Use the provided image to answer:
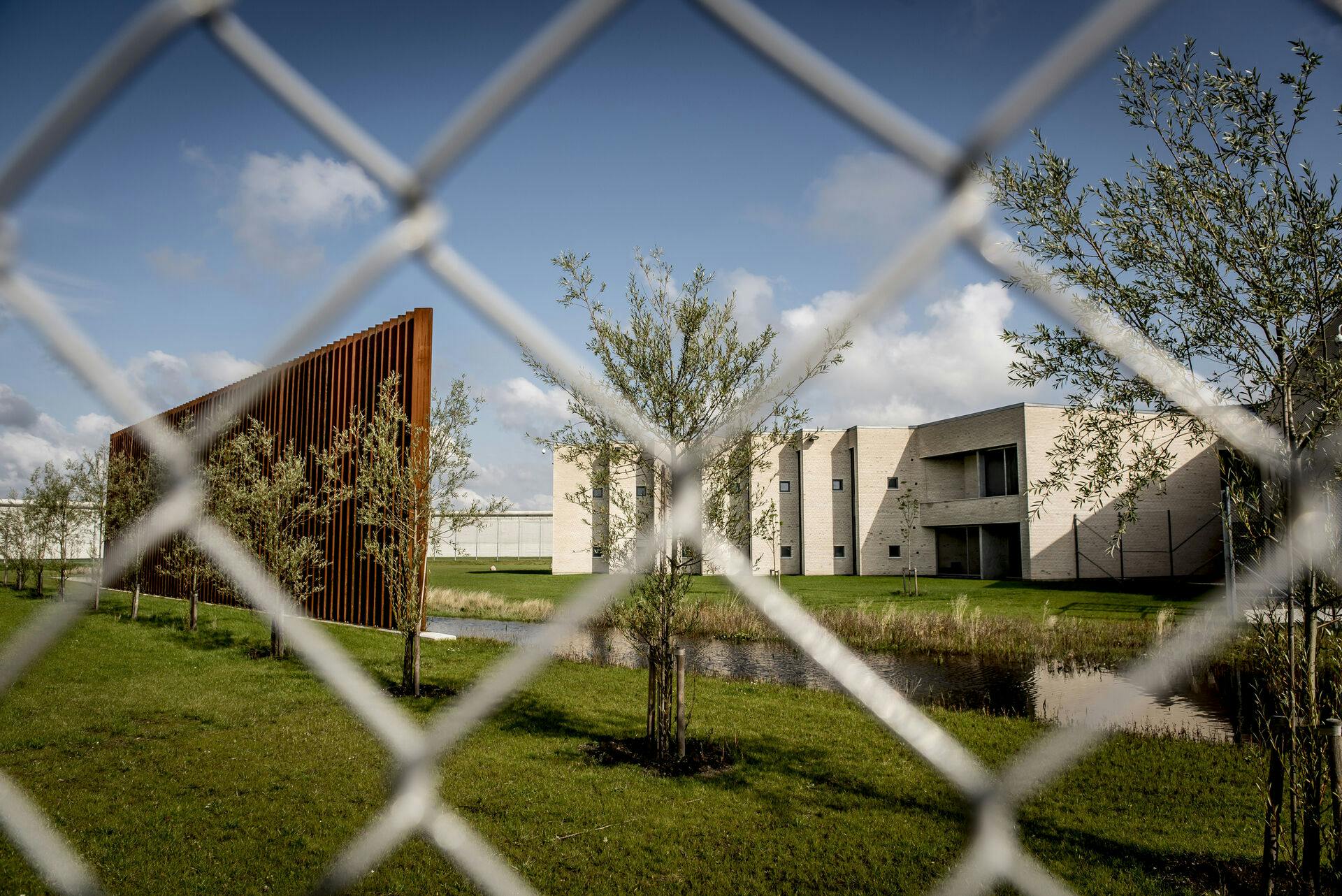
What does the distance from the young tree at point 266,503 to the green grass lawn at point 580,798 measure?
2147mm

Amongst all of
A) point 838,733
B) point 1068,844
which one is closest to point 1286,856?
point 1068,844

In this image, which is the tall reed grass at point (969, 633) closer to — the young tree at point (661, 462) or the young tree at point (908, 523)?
the young tree at point (661, 462)

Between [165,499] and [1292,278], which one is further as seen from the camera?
[1292,278]

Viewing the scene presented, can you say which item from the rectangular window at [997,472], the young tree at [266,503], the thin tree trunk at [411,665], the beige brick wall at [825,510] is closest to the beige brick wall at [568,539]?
the beige brick wall at [825,510]

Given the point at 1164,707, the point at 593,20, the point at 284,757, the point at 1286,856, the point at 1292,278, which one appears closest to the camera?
the point at 593,20

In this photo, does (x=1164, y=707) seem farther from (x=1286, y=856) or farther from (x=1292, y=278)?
(x=1292, y=278)

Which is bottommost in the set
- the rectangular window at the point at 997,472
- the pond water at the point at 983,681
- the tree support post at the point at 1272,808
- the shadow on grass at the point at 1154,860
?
the pond water at the point at 983,681

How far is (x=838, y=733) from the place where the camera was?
368 inches

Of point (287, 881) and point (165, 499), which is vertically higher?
point (165, 499)

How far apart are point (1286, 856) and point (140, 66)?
235 inches

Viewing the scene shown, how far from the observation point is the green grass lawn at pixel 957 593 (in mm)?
21047

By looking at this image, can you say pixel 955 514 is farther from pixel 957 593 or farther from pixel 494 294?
pixel 494 294

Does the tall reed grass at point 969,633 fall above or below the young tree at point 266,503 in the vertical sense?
below

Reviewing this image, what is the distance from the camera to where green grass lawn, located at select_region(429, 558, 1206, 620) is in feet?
69.1
